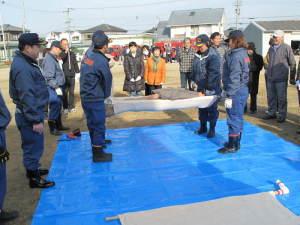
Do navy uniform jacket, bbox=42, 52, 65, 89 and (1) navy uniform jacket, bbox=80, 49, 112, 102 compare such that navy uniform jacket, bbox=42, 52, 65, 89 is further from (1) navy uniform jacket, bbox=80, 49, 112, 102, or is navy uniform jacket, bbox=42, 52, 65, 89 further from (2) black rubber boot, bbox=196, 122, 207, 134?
(2) black rubber boot, bbox=196, 122, 207, 134

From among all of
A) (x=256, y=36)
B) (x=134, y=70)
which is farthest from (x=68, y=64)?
(x=256, y=36)

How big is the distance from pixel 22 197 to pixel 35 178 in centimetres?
26

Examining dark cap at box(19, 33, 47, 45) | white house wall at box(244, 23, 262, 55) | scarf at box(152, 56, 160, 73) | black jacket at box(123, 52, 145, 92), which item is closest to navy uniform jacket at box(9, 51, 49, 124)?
dark cap at box(19, 33, 47, 45)

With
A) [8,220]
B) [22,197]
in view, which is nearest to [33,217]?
[8,220]

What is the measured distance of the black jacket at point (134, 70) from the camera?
8.76 m

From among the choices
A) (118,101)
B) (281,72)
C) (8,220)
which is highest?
(281,72)

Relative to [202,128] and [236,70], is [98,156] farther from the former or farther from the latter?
[236,70]

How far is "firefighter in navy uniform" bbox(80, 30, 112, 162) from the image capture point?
430 cm

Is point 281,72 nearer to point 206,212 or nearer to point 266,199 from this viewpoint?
point 266,199

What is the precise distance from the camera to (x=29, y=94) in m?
3.42

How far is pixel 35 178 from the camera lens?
3.91m

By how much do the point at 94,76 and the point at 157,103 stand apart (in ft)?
4.71

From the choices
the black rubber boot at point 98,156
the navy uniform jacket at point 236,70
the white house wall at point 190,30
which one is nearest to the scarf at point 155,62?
the navy uniform jacket at point 236,70

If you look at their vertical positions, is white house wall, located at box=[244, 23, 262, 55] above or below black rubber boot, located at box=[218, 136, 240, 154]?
above
